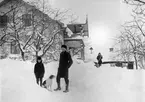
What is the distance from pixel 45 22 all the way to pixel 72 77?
21 cm

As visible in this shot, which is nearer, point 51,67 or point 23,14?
point 51,67

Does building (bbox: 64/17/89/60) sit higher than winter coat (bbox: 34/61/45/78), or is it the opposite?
building (bbox: 64/17/89/60)

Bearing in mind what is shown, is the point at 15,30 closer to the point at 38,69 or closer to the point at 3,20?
the point at 3,20

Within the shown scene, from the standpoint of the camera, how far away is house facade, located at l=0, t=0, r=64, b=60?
18.8 inches

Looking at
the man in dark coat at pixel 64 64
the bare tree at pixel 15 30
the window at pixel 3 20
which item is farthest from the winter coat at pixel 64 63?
the window at pixel 3 20

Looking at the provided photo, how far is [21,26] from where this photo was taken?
1.83 ft

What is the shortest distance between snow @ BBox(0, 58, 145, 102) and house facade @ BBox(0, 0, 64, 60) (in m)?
0.06

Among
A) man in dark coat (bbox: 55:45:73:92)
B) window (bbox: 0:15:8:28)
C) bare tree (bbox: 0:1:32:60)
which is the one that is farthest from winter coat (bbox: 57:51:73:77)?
window (bbox: 0:15:8:28)

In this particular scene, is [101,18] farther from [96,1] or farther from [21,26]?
[21,26]

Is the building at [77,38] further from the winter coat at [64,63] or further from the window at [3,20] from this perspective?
the window at [3,20]

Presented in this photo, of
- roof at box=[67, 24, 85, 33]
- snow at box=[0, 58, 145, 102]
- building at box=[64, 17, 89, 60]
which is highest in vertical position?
roof at box=[67, 24, 85, 33]

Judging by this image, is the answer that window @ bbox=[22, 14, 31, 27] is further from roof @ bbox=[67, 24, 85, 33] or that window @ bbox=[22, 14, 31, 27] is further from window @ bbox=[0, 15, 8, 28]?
roof @ bbox=[67, 24, 85, 33]

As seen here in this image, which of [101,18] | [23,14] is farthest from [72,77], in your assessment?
[23,14]

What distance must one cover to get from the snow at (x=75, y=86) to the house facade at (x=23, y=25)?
0.06m
